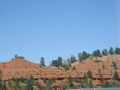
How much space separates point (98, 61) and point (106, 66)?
10.6 m

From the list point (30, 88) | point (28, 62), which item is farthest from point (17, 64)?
point (30, 88)

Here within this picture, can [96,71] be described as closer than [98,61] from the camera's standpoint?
Yes

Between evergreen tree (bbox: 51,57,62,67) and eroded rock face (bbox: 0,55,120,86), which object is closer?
eroded rock face (bbox: 0,55,120,86)

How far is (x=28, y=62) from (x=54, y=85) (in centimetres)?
4172

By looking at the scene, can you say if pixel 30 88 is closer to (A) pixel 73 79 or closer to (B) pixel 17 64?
(A) pixel 73 79

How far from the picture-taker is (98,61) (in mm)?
180875

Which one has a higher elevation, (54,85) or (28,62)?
(28,62)

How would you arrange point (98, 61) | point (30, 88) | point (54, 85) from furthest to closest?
1. point (98, 61)
2. point (54, 85)
3. point (30, 88)

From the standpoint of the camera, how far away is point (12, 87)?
122 m

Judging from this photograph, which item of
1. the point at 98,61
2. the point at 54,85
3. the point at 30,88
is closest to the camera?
the point at 30,88

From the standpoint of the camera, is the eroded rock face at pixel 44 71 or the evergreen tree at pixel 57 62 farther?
the evergreen tree at pixel 57 62

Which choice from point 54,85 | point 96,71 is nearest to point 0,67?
point 54,85

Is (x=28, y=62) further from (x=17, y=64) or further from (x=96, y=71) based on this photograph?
(x=96, y=71)

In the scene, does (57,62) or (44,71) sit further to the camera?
(57,62)
